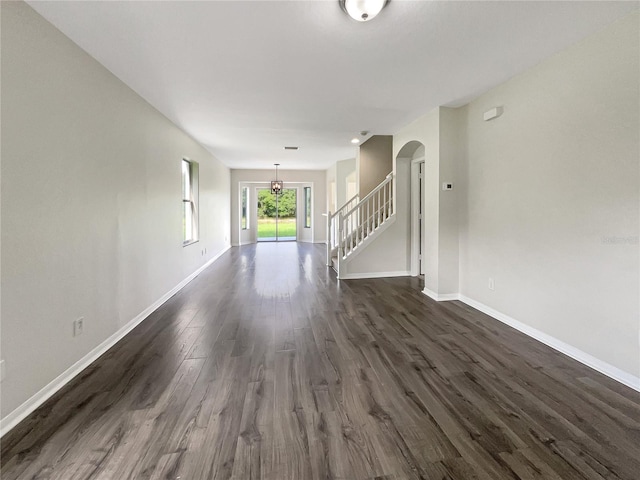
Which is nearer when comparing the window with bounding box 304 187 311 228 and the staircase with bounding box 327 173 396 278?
the staircase with bounding box 327 173 396 278

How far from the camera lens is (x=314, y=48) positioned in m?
2.52

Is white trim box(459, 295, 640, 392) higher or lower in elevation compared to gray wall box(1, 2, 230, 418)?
lower

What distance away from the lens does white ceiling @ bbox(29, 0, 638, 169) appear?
2.05m

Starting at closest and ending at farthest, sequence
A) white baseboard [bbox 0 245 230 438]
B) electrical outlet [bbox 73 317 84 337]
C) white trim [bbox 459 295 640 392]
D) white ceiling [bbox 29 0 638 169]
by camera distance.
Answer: white baseboard [bbox 0 245 230 438] → white ceiling [bbox 29 0 638 169] → white trim [bbox 459 295 640 392] → electrical outlet [bbox 73 317 84 337]

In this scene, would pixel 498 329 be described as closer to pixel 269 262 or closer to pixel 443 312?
pixel 443 312

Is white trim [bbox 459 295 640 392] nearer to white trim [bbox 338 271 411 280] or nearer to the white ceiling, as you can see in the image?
white trim [bbox 338 271 411 280]

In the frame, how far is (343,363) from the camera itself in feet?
8.29

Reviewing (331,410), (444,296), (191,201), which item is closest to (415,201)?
(444,296)

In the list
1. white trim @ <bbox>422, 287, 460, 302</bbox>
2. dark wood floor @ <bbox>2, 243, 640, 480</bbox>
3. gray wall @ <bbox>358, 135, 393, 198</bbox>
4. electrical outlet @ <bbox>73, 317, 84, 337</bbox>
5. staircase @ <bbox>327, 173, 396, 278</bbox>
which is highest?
gray wall @ <bbox>358, 135, 393, 198</bbox>

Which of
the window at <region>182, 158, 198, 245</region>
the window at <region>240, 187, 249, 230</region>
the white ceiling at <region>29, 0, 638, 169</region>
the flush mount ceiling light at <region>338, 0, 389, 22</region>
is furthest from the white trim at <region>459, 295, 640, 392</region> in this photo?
the window at <region>240, 187, 249, 230</region>

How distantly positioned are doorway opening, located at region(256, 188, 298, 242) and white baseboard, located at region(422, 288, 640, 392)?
836 centimetres

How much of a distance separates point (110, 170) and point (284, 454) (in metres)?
2.83

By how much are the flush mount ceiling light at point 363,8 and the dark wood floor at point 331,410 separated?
254 centimetres

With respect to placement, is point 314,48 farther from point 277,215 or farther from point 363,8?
point 277,215
